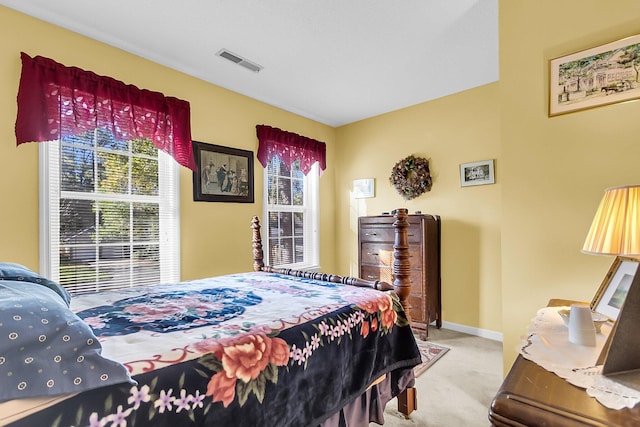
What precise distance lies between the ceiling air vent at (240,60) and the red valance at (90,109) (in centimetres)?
57

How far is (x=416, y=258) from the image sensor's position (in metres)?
3.22

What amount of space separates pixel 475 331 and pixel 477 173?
167cm

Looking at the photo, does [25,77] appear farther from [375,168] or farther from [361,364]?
[375,168]

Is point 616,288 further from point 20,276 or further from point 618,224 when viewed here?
point 20,276

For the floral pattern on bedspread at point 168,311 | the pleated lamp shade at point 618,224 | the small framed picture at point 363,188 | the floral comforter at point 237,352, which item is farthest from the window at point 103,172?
the pleated lamp shade at point 618,224

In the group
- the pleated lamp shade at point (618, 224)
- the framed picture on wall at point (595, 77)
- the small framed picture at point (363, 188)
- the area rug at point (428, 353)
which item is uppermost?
the framed picture on wall at point (595, 77)

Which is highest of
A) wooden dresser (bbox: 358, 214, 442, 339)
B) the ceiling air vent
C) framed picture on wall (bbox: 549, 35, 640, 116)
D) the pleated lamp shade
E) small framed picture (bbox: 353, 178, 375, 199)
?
the ceiling air vent

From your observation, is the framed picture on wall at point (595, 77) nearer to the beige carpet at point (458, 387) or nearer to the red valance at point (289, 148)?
the beige carpet at point (458, 387)

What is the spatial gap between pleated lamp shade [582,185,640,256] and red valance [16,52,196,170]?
112 inches

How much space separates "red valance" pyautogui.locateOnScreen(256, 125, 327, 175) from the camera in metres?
3.49

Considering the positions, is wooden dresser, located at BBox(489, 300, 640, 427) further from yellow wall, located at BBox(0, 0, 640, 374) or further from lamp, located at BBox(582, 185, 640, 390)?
yellow wall, located at BBox(0, 0, 640, 374)

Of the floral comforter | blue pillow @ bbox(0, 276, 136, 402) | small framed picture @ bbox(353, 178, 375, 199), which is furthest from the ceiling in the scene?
blue pillow @ bbox(0, 276, 136, 402)

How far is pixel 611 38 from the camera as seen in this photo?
156 centimetres

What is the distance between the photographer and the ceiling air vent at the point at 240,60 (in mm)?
2598
